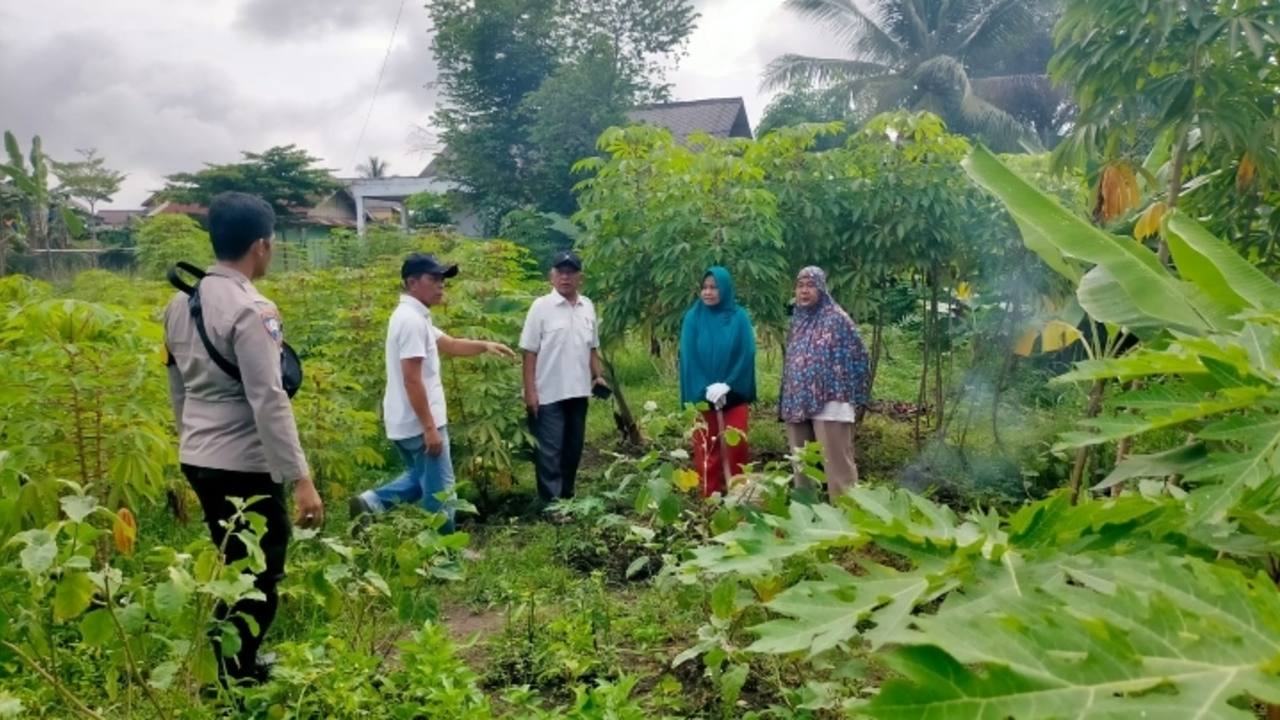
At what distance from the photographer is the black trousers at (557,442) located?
535 cm

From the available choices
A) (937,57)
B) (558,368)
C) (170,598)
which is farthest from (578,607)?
(937,57)

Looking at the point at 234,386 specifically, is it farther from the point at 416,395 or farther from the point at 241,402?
the point at 416,395

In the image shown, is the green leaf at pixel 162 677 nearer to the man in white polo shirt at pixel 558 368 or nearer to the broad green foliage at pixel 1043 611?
the broad green foliage at pixel 1043 611

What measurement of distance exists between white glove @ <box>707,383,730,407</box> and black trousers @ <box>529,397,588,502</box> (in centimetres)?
79

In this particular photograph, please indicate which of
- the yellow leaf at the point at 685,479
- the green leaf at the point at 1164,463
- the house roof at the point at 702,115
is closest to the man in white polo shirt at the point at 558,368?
the yellow leaf at the point at 685,479

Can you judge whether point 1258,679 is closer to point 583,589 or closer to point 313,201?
point 583,589

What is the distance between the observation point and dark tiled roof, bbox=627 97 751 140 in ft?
83.0

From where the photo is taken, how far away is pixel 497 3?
1900 centimetres

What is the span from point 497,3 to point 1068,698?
2001 cm

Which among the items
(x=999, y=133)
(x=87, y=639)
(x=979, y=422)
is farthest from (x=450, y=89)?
(x=87, y=639)

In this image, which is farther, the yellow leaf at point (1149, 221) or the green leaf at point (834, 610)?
the yellow leaf at point (1149, 221)

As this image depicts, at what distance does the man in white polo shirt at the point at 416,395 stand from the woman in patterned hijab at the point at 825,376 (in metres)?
1.80

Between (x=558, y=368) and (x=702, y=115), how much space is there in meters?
22.1

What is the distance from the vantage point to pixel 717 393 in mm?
4984
